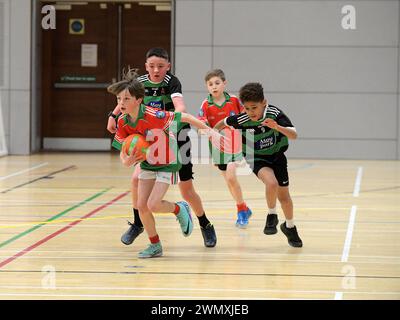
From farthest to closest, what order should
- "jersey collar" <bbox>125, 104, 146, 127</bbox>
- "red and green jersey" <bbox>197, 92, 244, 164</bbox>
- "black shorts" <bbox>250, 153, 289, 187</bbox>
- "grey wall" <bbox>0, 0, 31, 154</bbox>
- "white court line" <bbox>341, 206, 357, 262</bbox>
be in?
1. "grey wall" <bbox>0, 0, 31, 154</bbox>
2. "red and green jersey" <bbox>197, 92, 244, 164</bbox>
3. "black shorts" <bbox>250, 153, 289, 187</bbox>
4. "white court line" <bbox>341, 206, 357, 262</bbox>
5. "jersey collar" <bbox>125, 104, 146, 127</bbox>

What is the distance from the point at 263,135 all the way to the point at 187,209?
0.89 meters

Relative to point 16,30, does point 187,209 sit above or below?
below

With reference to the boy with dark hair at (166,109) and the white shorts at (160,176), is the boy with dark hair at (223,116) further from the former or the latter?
the white shorts at (160,176)

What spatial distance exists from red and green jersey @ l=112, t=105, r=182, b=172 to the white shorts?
32mm

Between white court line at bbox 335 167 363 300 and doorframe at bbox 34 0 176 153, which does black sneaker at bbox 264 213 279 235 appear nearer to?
white court line at bbox 335 167 363 300

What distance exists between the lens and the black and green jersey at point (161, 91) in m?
7.69

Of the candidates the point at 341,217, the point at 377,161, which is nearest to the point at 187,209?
the point at 341,217

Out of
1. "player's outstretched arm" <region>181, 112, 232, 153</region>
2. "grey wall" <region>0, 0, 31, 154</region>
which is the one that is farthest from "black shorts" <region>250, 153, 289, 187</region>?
"grey wall" <region>0, 0, 31, 154</region>

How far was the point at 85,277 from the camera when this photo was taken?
6.16 metres

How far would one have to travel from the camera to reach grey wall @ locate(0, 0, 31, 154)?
16.8m

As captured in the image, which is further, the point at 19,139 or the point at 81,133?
the point at 81,133

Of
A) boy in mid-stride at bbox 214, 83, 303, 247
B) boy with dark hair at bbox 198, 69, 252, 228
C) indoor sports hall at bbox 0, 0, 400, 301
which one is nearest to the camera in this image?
boy in mid-stride at bbox 214, 83, 303, 247

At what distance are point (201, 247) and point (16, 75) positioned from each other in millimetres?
10261

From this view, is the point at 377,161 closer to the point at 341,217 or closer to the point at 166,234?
the point at 341,217
